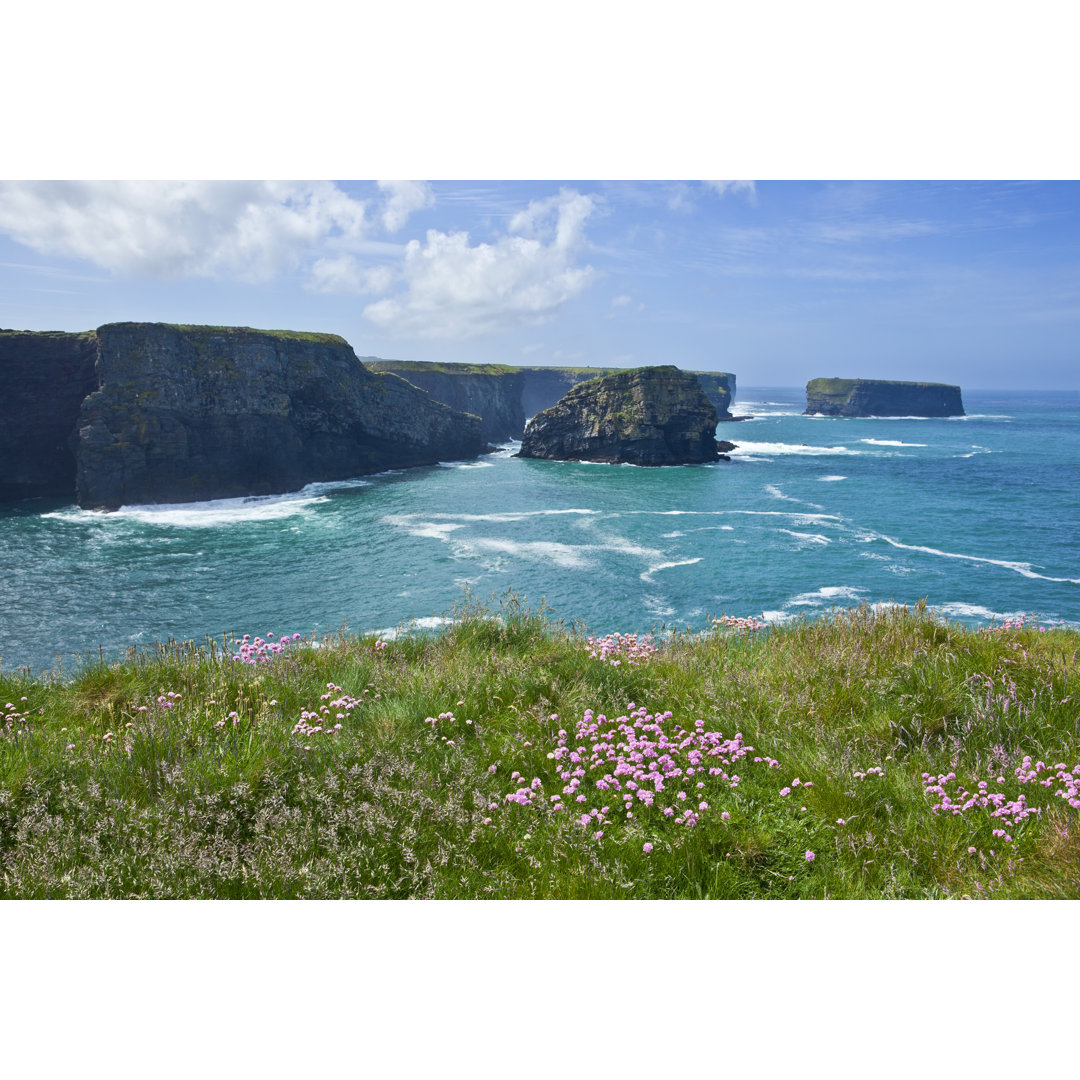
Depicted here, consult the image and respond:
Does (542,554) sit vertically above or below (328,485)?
below

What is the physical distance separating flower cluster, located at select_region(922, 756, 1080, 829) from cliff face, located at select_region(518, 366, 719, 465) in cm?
9020

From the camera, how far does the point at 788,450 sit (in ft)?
362

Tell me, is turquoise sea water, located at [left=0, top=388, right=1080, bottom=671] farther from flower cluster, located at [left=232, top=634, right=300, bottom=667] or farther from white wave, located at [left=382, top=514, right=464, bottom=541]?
flower cluster, located at [left=232, top=634, right=300, bottom=667]

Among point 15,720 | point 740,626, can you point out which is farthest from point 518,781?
point 740,626

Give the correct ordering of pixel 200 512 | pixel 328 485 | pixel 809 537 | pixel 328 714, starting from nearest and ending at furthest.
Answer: pixel 328 714, pixel 809 537, pixel 200 512, pixel 328 485

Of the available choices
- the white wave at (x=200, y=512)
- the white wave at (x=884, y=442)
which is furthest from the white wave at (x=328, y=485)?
the white wave at (x=884, y=442)

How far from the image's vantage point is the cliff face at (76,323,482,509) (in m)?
58.9

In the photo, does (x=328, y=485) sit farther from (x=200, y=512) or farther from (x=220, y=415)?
(x=200, y=512)

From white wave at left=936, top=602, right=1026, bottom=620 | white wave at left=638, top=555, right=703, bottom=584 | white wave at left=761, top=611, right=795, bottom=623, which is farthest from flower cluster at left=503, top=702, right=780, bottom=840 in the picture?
white wave at left=638, top=555, right=703, bottom=584

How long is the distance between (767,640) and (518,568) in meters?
31.3

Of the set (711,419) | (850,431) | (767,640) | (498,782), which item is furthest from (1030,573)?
(850,431)

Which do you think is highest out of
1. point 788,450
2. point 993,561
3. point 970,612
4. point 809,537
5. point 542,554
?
point 788,450

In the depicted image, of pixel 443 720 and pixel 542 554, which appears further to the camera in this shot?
pixel 542 554

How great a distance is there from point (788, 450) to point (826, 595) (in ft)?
275
